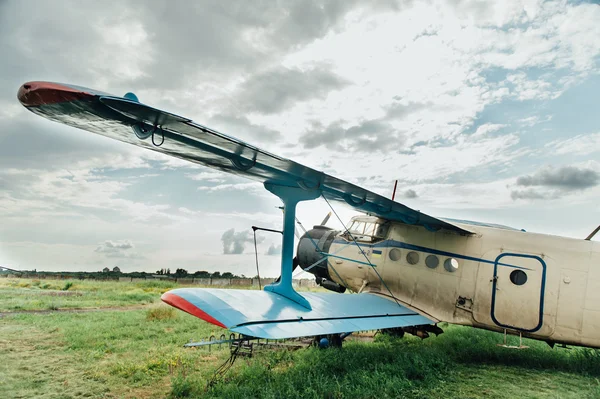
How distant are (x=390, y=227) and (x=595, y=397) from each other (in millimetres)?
4794

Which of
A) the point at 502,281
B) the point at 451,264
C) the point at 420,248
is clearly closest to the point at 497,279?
the point at 502,281

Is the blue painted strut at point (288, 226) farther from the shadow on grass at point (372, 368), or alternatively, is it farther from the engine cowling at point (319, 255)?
the engine cowling at point (319, 255)

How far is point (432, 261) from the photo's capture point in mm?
7824

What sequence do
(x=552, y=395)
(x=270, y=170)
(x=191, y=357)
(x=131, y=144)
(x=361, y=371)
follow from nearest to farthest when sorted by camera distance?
(x=131, y=144) < (x=552, y=395) < (x=270, y=170) < (x=361, y=371) < (x=191, y=357)

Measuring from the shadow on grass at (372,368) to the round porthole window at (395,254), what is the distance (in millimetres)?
2071

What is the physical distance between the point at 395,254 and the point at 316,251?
7.67ft

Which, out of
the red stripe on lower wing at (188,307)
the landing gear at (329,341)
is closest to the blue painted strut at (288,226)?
the red stripe on lower wing at (188,307)

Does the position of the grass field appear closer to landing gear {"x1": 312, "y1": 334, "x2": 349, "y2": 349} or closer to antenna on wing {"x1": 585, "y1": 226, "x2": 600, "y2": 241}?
landing gear {"x1": 312, "y1": 334, "x2": 349, "y2": 349}

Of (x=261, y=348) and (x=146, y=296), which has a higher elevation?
(x=261, y=348)

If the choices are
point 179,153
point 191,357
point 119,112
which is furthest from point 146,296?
point 119,112

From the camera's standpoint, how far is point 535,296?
6.63 m

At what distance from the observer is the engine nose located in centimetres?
975

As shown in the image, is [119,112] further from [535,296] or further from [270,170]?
[535,296]

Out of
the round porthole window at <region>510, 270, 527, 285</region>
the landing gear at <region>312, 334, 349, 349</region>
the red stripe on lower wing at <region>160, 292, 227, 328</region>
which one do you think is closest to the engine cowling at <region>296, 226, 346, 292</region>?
the landing gear at <region>312, 334, 349, 349</region>
